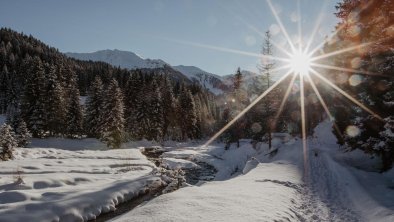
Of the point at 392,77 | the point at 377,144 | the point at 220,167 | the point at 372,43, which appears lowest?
the point at 220,167

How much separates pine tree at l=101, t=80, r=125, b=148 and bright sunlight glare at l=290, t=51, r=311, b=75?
28.4 m

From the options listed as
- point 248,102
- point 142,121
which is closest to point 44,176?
point 248,102

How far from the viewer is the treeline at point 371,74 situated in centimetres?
1973

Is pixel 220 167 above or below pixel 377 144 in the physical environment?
below

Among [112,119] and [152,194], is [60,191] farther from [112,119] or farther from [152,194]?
[112,119]

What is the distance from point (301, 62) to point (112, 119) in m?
30.4

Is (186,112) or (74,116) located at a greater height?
(186,112)

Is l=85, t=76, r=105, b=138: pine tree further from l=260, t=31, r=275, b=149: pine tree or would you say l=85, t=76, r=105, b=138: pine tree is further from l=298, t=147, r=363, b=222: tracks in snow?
l=298, t=147, r=363, b=222: tracks in snow

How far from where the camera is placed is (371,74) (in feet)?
71.9

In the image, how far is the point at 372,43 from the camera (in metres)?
20.9

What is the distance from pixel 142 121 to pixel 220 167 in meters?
33.9

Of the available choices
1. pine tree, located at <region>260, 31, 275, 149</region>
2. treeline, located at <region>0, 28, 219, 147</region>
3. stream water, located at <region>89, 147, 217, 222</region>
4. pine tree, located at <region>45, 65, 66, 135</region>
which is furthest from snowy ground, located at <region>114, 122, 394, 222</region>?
pine tree, located at <region>45, 65, 66, 135</region>

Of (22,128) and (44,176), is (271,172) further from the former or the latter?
(22,128)

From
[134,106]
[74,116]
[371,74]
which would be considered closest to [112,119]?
[74,116]
